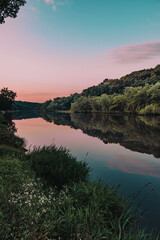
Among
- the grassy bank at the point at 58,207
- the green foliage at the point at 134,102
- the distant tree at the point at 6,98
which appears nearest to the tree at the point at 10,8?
the grassy bank at the point at 58,207

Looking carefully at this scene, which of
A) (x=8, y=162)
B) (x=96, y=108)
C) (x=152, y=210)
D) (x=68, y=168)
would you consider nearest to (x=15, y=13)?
(x=8, y=162)

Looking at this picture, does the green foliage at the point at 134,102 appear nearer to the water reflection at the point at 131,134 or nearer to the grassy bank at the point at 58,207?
the water reflection at the point at 131,134

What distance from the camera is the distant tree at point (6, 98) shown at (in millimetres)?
121031

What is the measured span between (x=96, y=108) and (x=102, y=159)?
11554cm

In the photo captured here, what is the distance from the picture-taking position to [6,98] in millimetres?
126375

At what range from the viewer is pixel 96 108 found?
12988 cm

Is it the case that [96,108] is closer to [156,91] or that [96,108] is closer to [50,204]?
[156,91]

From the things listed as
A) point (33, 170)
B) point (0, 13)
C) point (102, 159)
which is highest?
point (0, 13)

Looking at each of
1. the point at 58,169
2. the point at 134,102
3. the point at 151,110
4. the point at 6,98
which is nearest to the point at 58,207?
the point at 58,169

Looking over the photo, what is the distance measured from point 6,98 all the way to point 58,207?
441ft

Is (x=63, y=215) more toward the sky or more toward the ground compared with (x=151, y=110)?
more toward the ground

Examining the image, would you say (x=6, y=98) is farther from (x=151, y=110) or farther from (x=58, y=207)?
(x=58, y=207)

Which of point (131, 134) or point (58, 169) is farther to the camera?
point (131, 134)

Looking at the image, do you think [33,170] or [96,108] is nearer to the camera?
[33,170]
